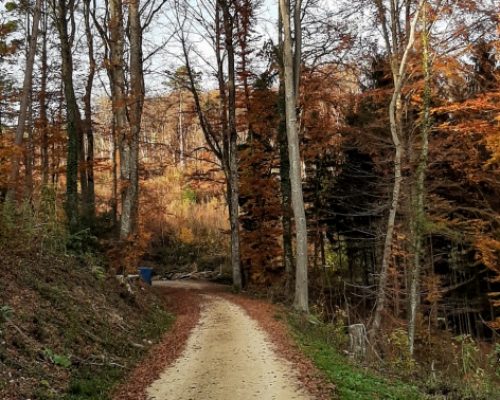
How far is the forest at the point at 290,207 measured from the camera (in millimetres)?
8133

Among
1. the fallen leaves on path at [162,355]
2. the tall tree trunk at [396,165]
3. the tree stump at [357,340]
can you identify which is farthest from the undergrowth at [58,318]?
the tall tree trunk at [396,165]

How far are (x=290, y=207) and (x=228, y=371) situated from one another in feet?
42.9

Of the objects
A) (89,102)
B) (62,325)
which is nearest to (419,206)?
(62,325)

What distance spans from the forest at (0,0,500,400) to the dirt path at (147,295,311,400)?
0.44 m

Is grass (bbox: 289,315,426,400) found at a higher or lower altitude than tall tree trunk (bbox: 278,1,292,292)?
lower

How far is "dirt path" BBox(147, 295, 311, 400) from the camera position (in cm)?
636

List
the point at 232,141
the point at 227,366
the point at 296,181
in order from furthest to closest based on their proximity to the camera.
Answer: the point at 232,141 → the point at 296,181 → the point at 227,366

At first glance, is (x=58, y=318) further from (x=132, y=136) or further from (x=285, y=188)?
(x=285, y=188)

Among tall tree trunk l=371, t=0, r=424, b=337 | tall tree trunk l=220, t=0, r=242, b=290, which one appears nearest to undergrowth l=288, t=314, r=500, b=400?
tall tree trunk l=371, t=0, r=424, b=337

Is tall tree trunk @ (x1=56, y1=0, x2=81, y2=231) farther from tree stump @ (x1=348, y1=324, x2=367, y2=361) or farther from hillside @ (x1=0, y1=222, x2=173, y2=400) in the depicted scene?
tree stump @ (x1=348, y1=324, x2=367, y2=361)

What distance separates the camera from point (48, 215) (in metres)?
10.7

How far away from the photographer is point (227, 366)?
7742 millimetres

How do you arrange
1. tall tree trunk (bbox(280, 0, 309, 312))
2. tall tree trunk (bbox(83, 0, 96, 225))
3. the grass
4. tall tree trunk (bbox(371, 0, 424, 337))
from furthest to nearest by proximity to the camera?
tall tree trunk (bbox(83, 0, 96, 225))
tall tree trunk (bbox(371, 0, 424, 337))
tall tree trunk (bbox(280, 0, 309, 312))
the grass

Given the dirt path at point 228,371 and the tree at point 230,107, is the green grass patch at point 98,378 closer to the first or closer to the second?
the dirt path at point 228,371
